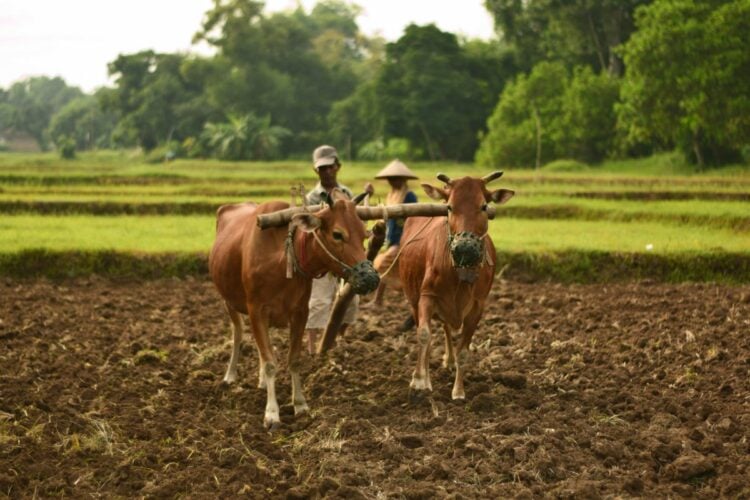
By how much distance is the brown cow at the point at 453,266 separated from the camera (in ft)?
23.7

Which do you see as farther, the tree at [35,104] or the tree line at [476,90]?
the tree at [35,104]

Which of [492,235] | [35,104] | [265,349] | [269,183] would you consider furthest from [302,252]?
[35,104]

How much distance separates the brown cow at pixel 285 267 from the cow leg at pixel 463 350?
125 cm

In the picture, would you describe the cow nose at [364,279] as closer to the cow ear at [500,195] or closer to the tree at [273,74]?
the cow ear at [500,195]

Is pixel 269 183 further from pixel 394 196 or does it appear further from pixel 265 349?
pixel 265 349

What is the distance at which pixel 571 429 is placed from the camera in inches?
265

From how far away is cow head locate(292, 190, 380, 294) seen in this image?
22.0 feet

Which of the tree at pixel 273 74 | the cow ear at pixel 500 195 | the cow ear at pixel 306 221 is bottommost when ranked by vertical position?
the cow ear at pixel 306 221

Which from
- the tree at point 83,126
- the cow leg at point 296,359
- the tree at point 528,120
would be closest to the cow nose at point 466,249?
the cow leg at point 296,359

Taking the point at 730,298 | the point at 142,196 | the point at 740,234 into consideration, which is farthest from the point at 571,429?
the point at 142,196

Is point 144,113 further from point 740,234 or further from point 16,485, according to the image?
point 16,485

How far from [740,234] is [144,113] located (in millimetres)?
53244

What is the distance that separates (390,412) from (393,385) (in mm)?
822

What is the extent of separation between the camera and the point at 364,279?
6.47 m
